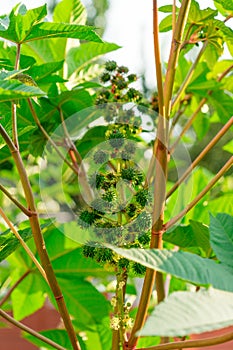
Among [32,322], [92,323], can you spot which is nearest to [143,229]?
[92,323]

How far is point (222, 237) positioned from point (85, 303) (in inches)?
16.8

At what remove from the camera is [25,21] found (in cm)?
51

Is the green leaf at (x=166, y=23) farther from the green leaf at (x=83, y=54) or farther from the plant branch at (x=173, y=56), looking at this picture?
the plant branch at (x=173, y=56)

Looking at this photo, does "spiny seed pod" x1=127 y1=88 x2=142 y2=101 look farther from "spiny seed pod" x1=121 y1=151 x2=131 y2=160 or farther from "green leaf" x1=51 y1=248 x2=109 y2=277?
"green leaf" x1=51 y1=248 x2=109 y2=277

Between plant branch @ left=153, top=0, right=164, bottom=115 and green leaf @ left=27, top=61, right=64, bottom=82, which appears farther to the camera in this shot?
green leaf @ left=27, top=61, right=64, bottom=82

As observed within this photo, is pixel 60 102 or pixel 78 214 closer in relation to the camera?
pixel 78 214

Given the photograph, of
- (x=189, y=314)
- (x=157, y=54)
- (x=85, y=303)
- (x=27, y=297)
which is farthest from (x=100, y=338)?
(x=189, y=314)

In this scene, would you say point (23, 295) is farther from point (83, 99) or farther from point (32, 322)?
point (32, 322)

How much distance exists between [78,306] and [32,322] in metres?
0.96

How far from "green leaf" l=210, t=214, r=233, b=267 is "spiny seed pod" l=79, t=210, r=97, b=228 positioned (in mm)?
96

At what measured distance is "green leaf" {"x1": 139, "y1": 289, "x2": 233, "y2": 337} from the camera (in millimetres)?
230

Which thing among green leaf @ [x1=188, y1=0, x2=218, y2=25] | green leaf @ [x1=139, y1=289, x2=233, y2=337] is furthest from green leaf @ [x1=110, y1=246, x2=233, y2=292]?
green leaf @ [x1=188, y1=0, x2=218, y2=25]

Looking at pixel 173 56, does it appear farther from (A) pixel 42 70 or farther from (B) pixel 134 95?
(A) pixel 42 70

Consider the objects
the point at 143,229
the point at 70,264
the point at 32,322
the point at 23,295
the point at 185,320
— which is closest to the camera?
the point at 185,320
